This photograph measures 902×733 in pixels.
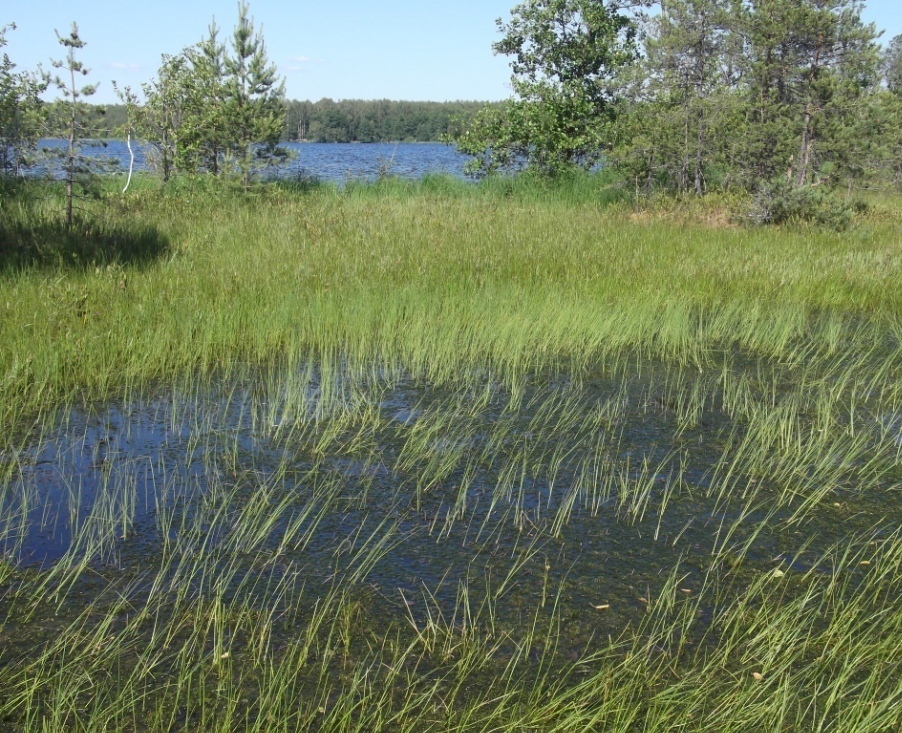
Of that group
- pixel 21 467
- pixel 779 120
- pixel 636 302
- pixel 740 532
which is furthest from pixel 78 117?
pixel 779 120

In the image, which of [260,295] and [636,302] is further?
[636,302]

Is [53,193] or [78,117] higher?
[78,117]

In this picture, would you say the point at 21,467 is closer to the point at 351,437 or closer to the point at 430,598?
the point at 351,437

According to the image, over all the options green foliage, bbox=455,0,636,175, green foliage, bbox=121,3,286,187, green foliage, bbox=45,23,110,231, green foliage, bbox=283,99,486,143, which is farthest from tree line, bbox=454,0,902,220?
green foliage, bbox=283,99,486,143

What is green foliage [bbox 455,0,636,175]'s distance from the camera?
14836mm

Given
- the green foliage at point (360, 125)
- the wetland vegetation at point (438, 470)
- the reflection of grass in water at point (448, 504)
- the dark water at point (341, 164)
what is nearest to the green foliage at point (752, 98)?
the wetland vegetation at point (438, 470)

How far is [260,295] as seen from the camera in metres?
6.99

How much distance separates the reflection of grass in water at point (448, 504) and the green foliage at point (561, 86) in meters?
7.87

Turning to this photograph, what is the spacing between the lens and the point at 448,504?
3959 mm

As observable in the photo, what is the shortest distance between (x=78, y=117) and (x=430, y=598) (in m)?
6.81

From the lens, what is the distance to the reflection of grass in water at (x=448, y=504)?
2.65m

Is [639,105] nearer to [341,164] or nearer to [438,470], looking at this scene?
[438,470]

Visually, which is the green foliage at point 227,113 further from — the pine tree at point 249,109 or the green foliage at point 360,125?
the green foliage at point 360,125

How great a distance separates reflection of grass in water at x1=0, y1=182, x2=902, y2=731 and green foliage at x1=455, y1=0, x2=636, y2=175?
7873 mm
